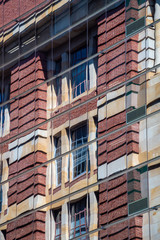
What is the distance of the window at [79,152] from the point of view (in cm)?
3556

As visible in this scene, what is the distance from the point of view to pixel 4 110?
41312mm

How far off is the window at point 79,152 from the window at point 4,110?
Result: 16.6 ft

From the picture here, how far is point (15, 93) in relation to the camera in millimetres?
40781

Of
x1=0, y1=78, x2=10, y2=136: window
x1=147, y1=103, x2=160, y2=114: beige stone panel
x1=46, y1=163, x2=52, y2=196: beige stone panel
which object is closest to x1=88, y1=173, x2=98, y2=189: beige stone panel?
x1=46, y1=163, x2=52, y2=196: beige stone panel

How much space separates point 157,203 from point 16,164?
30.5ft

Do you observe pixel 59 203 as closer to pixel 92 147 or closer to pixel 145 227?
pixel 92 147

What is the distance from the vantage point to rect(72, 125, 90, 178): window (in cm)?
3556

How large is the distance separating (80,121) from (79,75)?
2095 millimetres

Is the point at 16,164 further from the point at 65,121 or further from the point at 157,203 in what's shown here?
the point at 157,203

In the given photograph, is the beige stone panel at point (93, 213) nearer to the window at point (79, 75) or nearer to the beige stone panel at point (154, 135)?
the beige stone panel at point (154, 135)

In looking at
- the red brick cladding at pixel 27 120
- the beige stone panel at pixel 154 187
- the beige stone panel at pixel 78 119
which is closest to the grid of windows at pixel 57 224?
the red brick cladding at pixel 27 120

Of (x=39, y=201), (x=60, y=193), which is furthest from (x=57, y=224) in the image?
(x=39, y=201)

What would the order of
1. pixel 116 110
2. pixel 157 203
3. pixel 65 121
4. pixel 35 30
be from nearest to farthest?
pixel 157 203, pixel 116 110, pixel 65 121, pixel 35 30

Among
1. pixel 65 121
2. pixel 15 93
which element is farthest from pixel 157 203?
pixel 15 93
